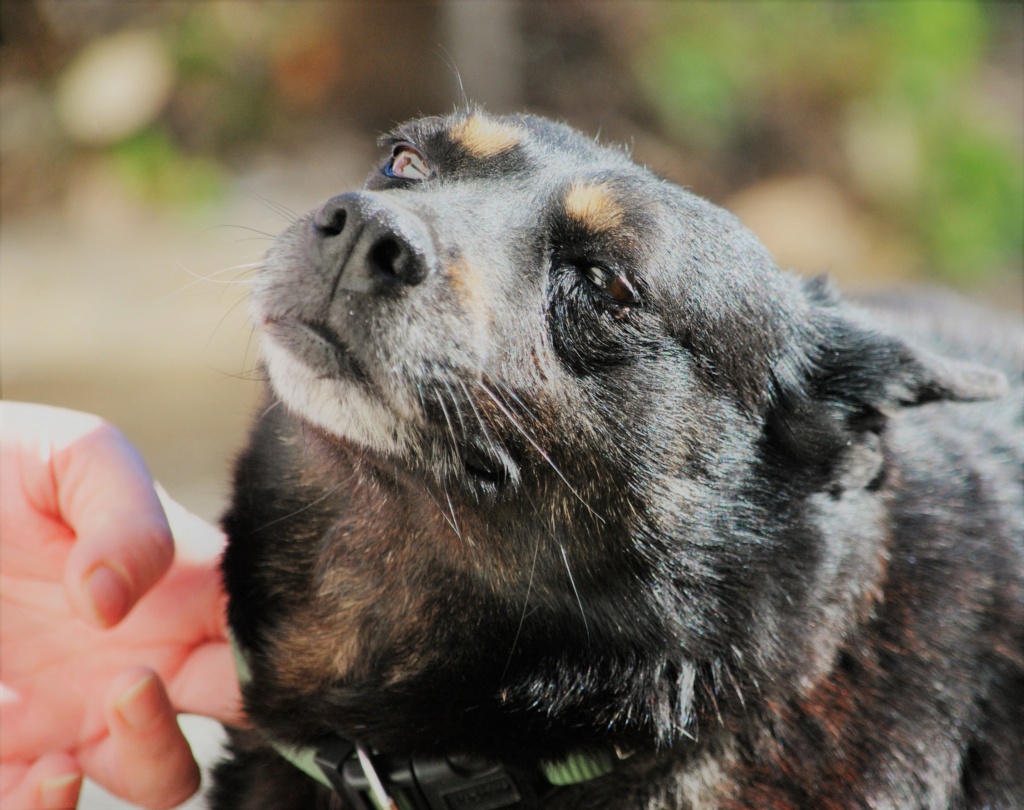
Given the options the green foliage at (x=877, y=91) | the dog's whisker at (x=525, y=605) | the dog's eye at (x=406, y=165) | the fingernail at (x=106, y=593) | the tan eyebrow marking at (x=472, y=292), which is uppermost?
the green foliage at (x=877, y=91)

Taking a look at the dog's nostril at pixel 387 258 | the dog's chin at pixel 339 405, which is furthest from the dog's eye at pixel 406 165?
the dog's chin at pixel 339 405

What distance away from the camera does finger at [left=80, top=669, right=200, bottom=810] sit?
2506 millimetres

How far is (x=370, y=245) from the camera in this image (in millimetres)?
2266

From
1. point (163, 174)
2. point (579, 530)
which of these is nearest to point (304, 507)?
point (579, 530)

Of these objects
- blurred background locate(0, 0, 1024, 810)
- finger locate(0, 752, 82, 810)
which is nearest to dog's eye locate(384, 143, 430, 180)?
finger locate(0, 752, 82, 810)

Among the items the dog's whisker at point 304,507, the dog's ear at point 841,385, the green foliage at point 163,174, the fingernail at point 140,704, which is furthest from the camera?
the green foliage at point 163,174

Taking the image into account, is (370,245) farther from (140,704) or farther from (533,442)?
(140,704)

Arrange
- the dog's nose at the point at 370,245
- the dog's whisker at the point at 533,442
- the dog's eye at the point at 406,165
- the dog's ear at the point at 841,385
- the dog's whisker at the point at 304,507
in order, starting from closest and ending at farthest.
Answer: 1. the dog's nose at the point at 370,245
2. the dog's whisker at the point at 533,442
3. the dog's whisker at the point at 304,507
4. the dog's ear at the point at 841,385
5. the dog's eye at the point at 406,165

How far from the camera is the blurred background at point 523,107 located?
898cm

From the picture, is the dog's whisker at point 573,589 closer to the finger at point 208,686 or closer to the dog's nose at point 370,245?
the dog's nose at point 370,245

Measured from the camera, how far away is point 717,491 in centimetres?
269

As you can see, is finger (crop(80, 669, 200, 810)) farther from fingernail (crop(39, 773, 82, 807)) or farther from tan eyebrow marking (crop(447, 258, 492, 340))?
tan eyebrow marking (crop(447, 258, 492, 340))

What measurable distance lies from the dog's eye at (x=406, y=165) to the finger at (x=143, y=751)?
145 centimetres

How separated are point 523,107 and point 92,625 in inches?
337
